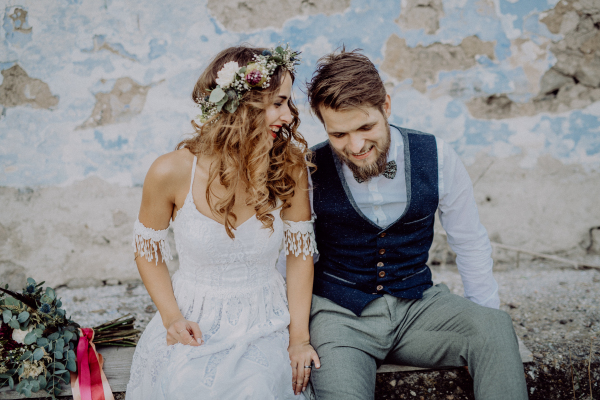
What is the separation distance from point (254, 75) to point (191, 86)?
1557mm

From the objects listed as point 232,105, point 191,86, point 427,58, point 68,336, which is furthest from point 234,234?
point 427,58

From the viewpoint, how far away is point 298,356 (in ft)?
6.51

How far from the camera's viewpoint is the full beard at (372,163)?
212 cm

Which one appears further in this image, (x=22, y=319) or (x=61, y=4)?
(x=61, y=4)

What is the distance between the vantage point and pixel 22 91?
3217 millimetres

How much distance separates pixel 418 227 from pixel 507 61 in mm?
1893

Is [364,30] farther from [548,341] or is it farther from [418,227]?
[548,341]

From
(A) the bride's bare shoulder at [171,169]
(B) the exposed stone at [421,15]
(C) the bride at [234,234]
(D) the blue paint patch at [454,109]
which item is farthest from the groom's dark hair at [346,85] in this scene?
(D) the blue paint patch at [454,109]

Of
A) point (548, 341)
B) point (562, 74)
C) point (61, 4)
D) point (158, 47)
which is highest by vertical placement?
point (61, 4)

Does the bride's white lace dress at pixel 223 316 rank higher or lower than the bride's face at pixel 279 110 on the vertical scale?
lower

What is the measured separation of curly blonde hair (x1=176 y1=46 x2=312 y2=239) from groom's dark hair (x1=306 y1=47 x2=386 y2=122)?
17 centimetres

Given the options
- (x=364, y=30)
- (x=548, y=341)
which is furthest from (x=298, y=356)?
(x=364, y=30)

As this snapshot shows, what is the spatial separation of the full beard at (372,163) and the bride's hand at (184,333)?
101 centimetres

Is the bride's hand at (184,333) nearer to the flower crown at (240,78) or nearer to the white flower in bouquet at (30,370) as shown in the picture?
the white flower in bouquet at (30,370)
